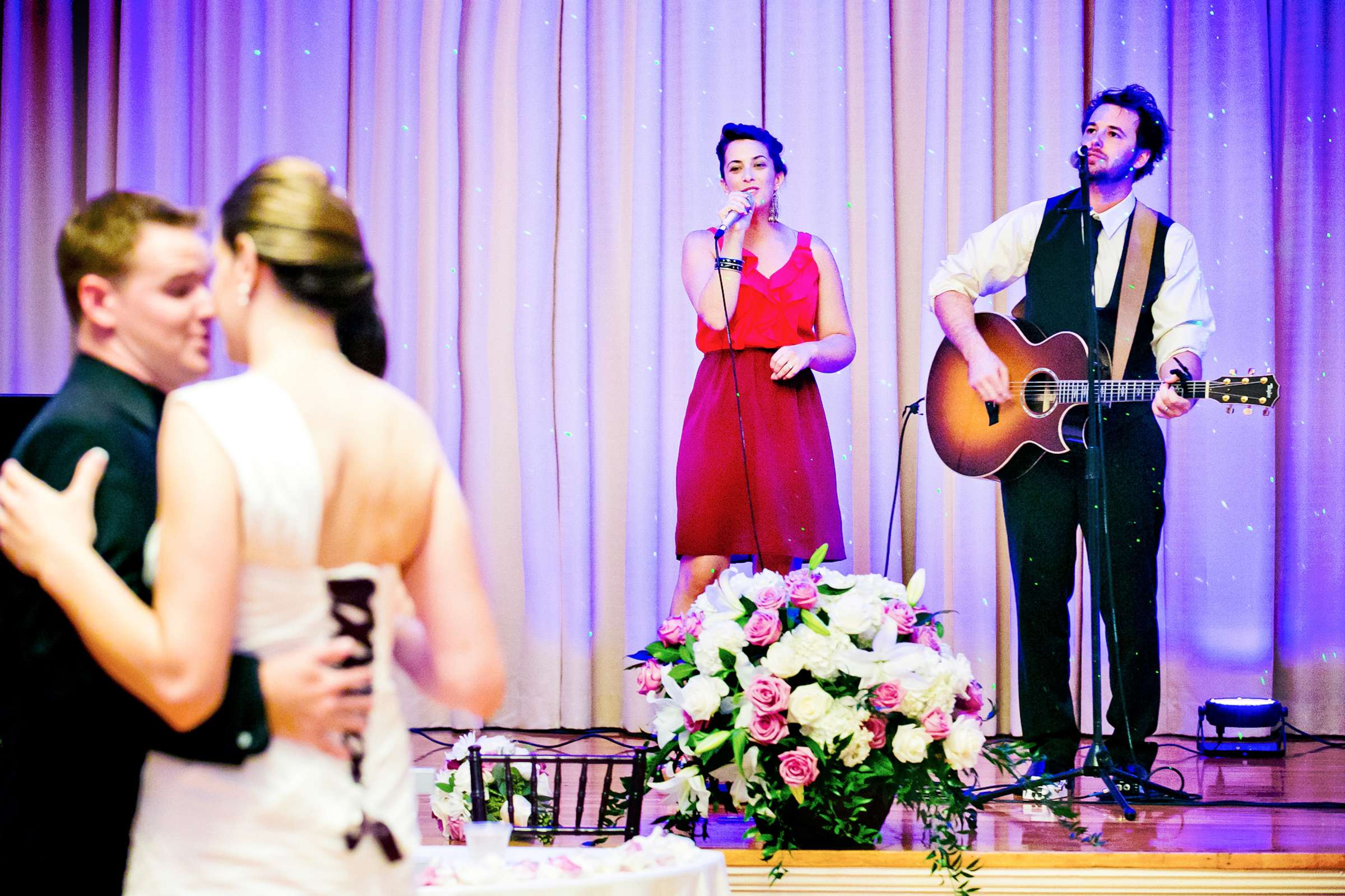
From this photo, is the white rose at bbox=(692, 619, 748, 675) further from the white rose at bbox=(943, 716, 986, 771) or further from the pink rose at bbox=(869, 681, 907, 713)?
the white rose at bbox=(943, 716, 986, 771)

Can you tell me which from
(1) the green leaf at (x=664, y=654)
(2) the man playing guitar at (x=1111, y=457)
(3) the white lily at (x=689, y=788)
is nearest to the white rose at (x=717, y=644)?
(1) the green leaf at (x=664, y=654)

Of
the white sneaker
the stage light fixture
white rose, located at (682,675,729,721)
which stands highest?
white rose, located at (682,675,729,721)

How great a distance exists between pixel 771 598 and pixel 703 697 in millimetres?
259

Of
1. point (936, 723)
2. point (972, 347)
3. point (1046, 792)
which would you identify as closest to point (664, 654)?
point (936, 723)

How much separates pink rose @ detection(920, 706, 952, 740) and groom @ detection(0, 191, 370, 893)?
5.50ft

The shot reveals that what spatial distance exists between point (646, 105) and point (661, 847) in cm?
375

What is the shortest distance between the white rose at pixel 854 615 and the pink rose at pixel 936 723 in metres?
0.22

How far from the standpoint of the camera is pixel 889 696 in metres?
2.71

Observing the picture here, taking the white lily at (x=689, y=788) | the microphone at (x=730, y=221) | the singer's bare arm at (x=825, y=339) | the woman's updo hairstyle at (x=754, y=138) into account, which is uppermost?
the woman's updo hairstyle at (x=754, y=138)

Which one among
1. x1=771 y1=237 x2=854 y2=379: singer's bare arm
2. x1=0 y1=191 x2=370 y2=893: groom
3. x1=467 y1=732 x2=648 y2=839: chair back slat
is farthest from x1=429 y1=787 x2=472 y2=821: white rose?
x1=771 y1=237 x2=854 y2=379: singer's bare arm

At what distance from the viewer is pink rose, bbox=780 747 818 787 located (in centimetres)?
266

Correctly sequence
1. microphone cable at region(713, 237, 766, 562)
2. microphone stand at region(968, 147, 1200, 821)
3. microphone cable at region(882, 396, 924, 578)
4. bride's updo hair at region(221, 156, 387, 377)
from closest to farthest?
1. bride's updo hair at region(221, 156, 387, 377)
2. microphone stand at region(968, 147, 1200, 821)
3. microphone cable at region(713, 237, 766, 562)
4. microphone cable at region(882, 396, 924, 578)

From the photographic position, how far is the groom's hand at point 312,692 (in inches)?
50.9

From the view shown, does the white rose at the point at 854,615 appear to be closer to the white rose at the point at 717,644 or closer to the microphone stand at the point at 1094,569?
the white rose at the point at 717,644
